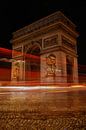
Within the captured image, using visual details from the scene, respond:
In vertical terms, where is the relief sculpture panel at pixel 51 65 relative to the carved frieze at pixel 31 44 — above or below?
below

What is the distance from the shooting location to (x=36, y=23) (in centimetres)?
1866

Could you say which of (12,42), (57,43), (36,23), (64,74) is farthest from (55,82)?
(12,42)

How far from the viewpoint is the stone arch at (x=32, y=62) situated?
18922 mm

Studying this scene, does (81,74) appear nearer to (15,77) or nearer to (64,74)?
(64,74)

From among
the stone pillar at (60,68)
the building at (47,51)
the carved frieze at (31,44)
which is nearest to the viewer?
the stone pillar at (60,68)

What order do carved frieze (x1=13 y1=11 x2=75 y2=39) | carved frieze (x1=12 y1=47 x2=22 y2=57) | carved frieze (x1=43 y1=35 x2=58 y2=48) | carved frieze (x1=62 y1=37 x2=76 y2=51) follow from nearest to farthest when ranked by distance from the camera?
carved frieze (x1=43 y1=35 x2=58 y2=48), carved frieze (x1=62 y1=37 x2=76 y2=51), carved frieze (x1=13 y1=11 x2=75 y2=39), carved frieze (x1=12 y1=47 x2=22 y2=57)

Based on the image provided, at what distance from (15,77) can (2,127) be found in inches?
740

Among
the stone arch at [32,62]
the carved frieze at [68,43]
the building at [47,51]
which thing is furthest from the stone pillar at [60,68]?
the stone arch at [32,62]

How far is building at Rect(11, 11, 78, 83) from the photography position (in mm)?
15680

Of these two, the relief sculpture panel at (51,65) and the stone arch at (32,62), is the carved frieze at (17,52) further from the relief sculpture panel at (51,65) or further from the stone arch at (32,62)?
the relief sculpture panel at (51,65)

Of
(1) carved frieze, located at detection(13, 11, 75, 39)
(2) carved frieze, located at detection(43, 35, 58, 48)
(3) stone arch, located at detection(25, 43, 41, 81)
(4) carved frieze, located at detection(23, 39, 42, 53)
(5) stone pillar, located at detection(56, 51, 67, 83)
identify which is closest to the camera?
(5) stone pillar, located at detection(56, 51, 67, 83)

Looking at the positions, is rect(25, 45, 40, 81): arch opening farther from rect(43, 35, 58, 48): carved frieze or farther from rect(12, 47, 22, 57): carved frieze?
rect(43, 35, 58, 48): carved frieze

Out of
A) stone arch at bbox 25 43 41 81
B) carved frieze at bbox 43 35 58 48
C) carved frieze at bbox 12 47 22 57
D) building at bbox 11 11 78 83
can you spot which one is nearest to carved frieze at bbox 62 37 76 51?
building at bbox 11 11 78 83

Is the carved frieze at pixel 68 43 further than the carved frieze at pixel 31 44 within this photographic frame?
No
